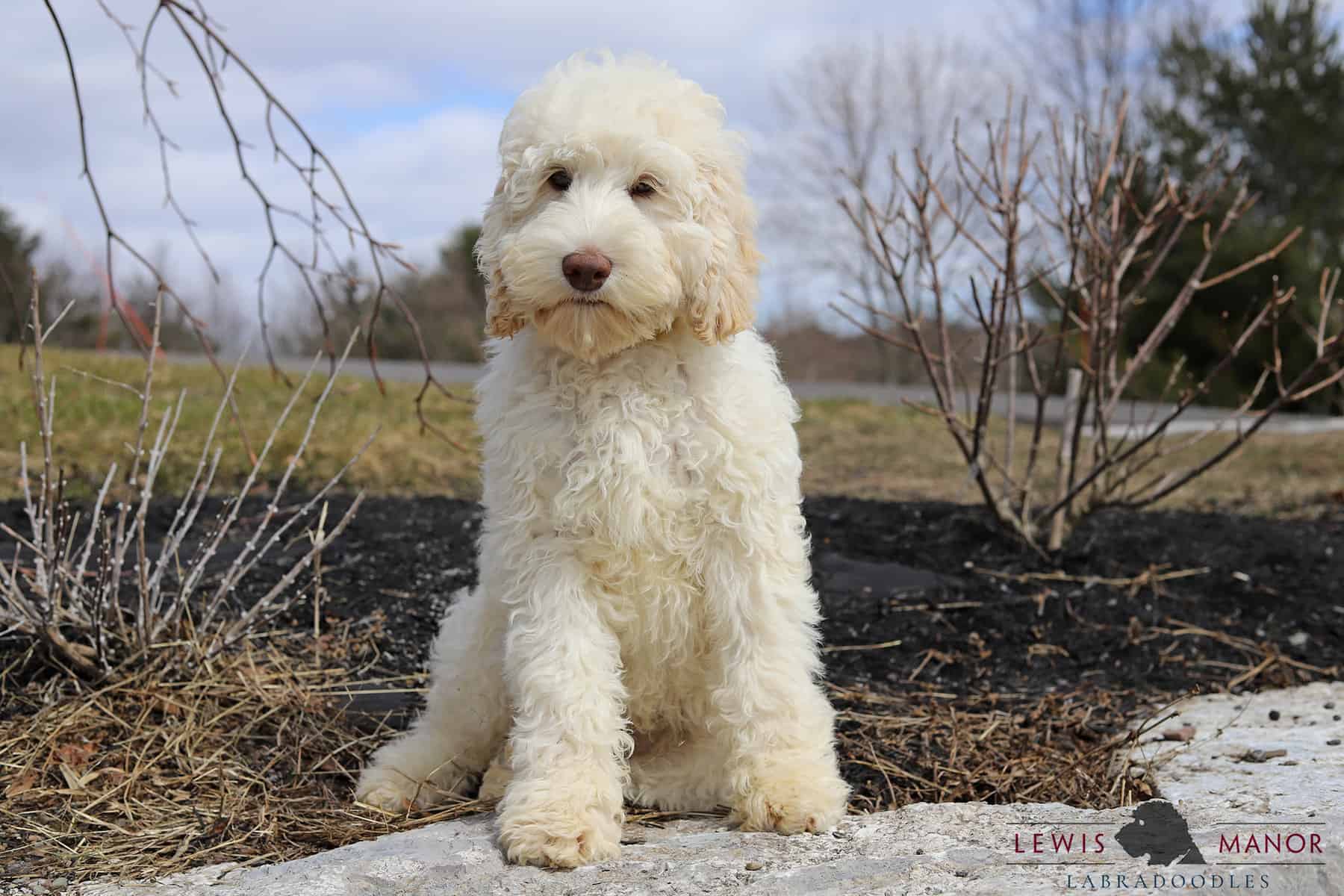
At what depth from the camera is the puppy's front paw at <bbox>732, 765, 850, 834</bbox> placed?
298cm

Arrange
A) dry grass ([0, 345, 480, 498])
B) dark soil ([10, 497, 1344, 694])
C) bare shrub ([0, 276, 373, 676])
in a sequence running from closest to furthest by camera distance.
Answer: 1. bare shrub ([0, 276, 373, 676])
2. dark soil ([10, 497, 1344, 694])
3. dry grass ([0, 345, 480, 498])

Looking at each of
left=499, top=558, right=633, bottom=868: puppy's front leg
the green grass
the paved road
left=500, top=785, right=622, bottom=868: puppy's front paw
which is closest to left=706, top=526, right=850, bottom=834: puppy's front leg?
left=499, top=558, right=633, bottom=868: puppy's front leg

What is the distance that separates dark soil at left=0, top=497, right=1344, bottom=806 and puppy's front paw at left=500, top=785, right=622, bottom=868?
1.05m

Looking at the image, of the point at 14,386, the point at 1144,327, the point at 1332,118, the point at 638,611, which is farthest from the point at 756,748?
the point at 1332,118

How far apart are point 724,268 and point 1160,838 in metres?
1.76

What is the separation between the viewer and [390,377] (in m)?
18.0

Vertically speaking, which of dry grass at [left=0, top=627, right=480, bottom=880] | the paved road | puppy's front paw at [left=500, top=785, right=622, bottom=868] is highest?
the paved road

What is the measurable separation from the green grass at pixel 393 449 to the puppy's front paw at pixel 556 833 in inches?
173

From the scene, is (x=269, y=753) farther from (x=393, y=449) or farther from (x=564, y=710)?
(x=393, y=449)

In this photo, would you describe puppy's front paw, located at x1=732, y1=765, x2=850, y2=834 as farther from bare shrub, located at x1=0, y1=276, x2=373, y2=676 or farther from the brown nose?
bare shrub, located at x1=0, y1=276, x2=373, y2=676

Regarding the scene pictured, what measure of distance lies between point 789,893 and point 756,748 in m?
0.51

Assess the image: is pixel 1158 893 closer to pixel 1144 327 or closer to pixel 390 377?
pixel 390 377

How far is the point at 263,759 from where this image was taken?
12.0 feet

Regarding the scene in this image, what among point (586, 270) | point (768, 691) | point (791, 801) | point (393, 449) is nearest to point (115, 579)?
point (586, 270)
